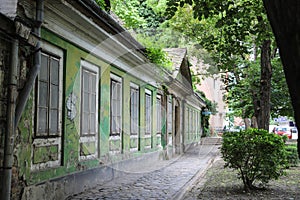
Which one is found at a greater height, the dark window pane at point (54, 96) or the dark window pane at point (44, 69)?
the dark window pane at point (44, 69)

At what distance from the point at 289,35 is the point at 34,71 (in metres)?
5.18

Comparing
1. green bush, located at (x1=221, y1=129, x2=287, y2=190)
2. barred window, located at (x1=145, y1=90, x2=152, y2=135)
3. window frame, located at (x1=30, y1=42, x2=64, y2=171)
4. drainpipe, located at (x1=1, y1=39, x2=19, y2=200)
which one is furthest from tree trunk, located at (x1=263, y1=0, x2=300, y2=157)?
barred window, located at (x1=145, y1=90, x2=152, y2=135)

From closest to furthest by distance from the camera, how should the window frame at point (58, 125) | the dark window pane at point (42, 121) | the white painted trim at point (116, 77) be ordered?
the window frame at point (58, 125) → the dark window pane at point (42, 121) → the white painted trim at point (116, 77)

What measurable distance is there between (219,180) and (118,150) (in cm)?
304

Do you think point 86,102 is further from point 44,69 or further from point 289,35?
point 289,35

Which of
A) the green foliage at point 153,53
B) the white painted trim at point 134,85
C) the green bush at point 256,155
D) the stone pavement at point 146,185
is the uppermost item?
the green foliage at point 153,53

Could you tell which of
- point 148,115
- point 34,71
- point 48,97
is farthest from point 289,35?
point 148,115


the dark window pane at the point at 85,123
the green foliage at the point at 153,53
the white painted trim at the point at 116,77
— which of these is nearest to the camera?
the dark window pane at the point at 85,123

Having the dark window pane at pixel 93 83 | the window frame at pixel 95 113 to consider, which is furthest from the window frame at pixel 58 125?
the dark window pane at pixel 93 83

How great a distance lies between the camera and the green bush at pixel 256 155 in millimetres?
8203

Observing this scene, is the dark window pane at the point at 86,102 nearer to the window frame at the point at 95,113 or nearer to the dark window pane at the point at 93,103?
the window frame at the point at 95,113

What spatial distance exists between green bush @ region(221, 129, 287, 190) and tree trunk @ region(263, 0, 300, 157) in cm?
668

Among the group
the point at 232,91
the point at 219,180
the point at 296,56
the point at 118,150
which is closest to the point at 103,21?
the point at 118,150

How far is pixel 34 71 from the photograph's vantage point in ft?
20.5
